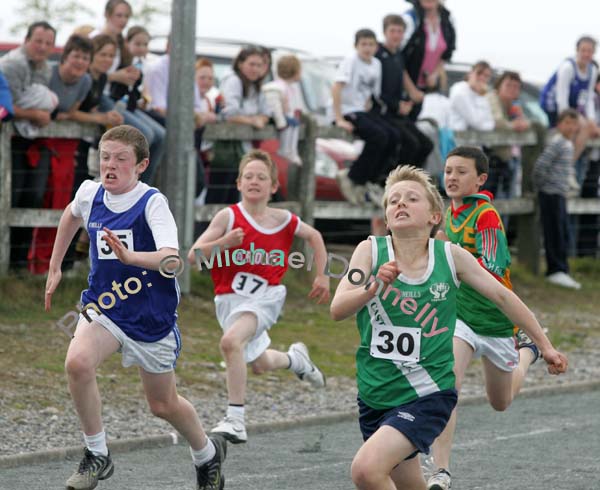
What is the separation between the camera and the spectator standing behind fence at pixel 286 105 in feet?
47.8

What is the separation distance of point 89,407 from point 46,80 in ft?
19.0

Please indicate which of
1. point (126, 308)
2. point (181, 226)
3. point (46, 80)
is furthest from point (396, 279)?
point (181, 226)

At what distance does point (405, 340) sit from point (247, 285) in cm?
332

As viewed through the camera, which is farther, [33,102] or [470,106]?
[470,106]

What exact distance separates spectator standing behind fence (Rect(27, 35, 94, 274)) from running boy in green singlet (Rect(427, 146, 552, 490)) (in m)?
4.88

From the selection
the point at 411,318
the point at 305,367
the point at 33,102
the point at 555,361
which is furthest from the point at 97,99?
the point at 555,361

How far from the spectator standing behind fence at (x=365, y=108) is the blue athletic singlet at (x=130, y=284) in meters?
7.71

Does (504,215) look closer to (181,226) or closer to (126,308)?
(181,226)

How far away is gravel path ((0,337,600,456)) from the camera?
9.02 meters

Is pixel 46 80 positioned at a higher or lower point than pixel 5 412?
higher

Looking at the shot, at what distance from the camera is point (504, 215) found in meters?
17.9

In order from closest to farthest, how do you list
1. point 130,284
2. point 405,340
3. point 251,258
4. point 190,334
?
point 405,340, point 130,284, point 251,258, point 190,334

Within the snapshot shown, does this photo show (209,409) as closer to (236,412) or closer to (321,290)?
(236,412)

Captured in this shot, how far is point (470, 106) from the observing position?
16.6 metres
